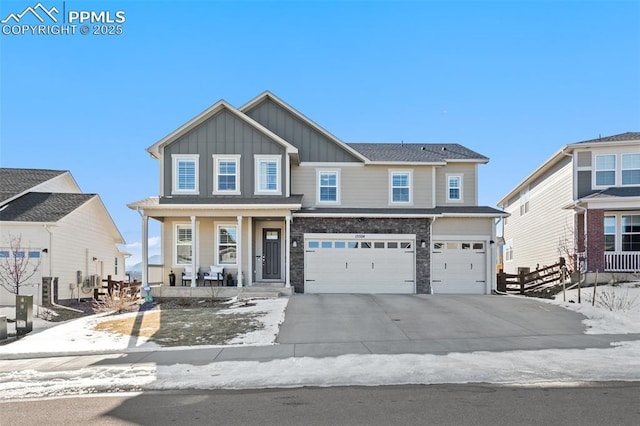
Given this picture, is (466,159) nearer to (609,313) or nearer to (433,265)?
(433,265)

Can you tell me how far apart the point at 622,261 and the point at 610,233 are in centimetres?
138

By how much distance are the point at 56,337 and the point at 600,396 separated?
1243 cm

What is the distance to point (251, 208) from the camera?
792 inches

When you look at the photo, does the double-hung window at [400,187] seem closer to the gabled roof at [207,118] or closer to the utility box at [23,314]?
the gabled roof at [207,118]

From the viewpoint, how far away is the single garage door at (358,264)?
21312mm

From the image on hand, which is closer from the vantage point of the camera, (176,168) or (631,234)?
(176,168)

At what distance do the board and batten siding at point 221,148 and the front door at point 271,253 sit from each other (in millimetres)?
2121

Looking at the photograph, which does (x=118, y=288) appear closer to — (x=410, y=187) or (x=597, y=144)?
(x=410, y=187)

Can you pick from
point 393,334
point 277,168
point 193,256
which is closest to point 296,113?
point 277,168

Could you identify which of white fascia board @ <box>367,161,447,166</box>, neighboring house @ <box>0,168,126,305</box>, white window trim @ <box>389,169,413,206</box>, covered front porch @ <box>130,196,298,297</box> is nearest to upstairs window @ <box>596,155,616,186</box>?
Answer: white fascia board @ <box>367,161,447,166</box>

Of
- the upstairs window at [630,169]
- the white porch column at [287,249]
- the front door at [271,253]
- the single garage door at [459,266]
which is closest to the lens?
the white porch column at [287,249]

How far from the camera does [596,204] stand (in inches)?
835

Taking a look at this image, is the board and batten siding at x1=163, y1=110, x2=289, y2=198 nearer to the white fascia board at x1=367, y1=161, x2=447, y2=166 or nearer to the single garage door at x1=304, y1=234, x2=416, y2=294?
the single garage door at x1=304, y1=234, x2=416, y2=294

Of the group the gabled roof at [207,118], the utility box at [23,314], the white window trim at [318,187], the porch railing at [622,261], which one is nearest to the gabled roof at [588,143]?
the porch railing at [622,261]
